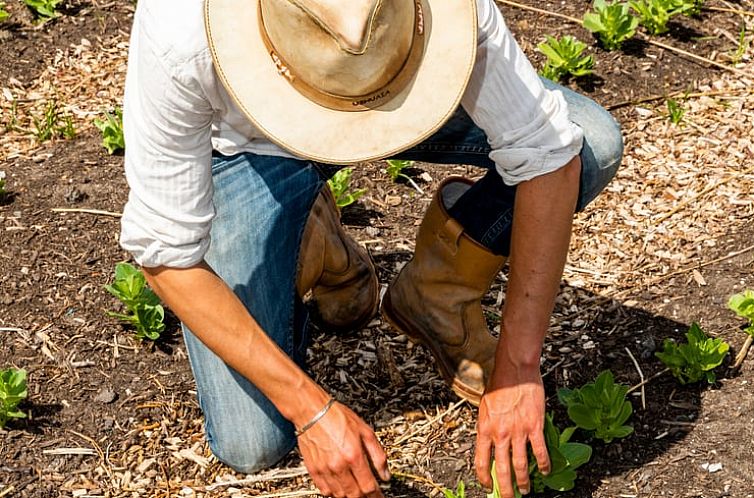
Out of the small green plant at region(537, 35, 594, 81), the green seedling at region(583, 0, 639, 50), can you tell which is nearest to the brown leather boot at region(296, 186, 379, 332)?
the small green plant at region(537, 35, 594, 81)

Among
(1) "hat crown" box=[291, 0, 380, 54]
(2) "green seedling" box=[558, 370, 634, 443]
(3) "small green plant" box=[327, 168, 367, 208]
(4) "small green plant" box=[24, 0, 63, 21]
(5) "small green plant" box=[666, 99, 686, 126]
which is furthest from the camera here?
(4) "small green plant" box=[24, 0, 63, 21]

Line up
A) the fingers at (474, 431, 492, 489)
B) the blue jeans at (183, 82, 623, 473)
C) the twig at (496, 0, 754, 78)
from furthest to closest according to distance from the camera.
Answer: the twig at (496, 0, 754, 78)
the blue jeans at (183, 82, 623, 473)
the fingers at (474, 431, 492, 489)

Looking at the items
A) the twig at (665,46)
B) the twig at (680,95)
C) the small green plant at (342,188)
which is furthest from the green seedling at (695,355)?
the twig at (665,46)

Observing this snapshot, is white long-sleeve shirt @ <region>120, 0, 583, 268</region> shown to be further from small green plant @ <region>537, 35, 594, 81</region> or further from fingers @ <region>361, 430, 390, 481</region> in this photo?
small green plant @ <region>537, 35, 594, 81</region>

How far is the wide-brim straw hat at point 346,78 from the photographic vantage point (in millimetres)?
2068

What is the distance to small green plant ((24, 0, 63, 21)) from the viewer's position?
462 cm

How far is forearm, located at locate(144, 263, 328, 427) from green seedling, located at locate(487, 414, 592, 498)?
0.53m

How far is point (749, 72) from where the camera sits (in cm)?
439

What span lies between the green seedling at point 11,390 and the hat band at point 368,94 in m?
1.36

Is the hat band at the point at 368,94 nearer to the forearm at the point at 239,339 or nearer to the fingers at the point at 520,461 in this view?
the forearm at the point at 239,339

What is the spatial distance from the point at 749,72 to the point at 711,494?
214 centimetres

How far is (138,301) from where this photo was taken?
325 centimetres

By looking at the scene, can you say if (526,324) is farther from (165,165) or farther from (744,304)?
(165,165)

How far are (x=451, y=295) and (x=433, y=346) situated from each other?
0.20 m
